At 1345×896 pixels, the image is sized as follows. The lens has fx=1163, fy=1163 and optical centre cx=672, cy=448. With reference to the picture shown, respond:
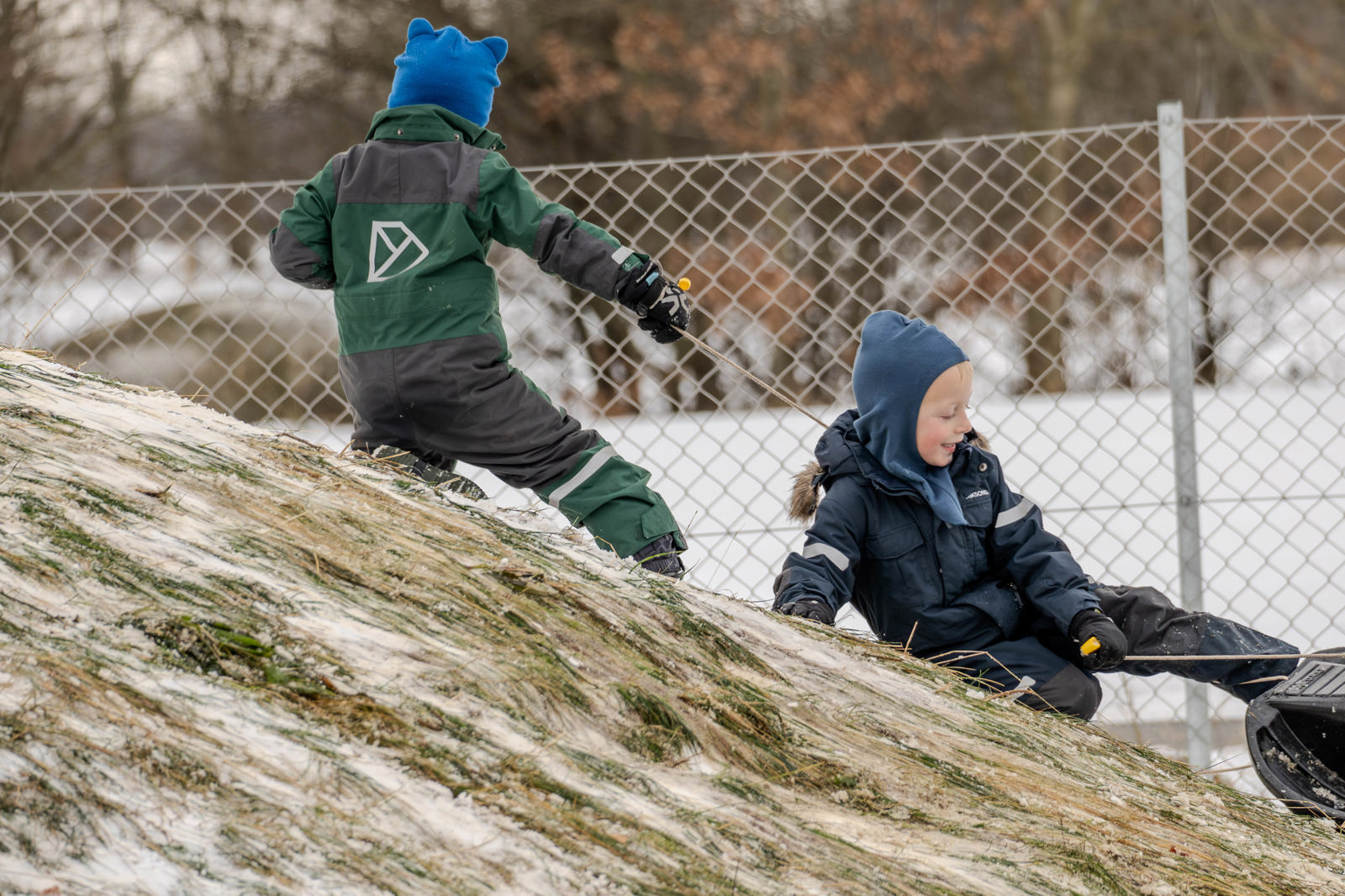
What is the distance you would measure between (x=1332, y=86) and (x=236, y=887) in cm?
1236

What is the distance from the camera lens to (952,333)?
9.36 meters

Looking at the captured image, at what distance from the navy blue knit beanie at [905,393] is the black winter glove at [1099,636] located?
346 millimetres

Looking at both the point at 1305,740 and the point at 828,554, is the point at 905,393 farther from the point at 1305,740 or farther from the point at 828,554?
the point at 1305,740

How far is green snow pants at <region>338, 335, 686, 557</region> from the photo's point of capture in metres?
2.89

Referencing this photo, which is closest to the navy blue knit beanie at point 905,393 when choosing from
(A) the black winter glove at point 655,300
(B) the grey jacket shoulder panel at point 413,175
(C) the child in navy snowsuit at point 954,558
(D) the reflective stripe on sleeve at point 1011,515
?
(C) the child in navy snowsuit at point 954,558

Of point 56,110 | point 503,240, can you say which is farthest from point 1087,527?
point 56,110

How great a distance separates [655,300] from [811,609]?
2.79ft

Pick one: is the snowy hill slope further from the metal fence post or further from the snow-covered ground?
the snow-covered ground

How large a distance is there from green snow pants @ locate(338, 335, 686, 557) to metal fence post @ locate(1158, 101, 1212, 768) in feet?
4.88

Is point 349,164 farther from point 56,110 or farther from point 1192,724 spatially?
point 56,110

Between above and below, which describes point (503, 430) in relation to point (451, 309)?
below

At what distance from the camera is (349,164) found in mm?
3025

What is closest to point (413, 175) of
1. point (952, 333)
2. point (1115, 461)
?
point (1115, 461)

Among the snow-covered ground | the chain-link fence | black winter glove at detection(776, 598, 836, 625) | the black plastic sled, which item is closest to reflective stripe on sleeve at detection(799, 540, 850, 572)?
black winter glove at detection(776, 598, 836, 625)
